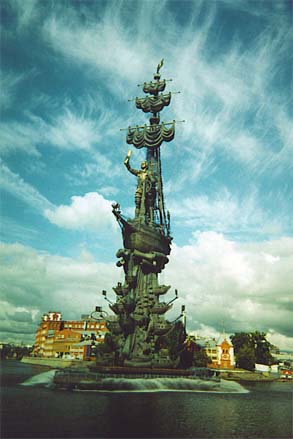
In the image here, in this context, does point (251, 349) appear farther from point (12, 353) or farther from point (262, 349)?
point (12, 353)

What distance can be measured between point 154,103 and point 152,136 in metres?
6.51

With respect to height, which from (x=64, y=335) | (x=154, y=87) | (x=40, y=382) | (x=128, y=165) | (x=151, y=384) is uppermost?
(x=154, y=87)

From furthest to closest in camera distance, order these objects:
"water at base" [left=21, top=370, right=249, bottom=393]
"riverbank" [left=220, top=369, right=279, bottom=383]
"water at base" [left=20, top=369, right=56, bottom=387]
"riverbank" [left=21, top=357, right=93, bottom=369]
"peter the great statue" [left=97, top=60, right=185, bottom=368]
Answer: "riverbank" [left=220, top=369, right=279, bottom=383] → "riverbank" [left=21, top=357, right=93, bottom=369] → "peter the great statue" [left=97, top=60, right=185, bottom=368] → "water at base" [left=20, top=369, right=56, bottom=387] → "water at base" [left=21, top=370, right=249, bottom=393]

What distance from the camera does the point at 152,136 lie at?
61.3 meters

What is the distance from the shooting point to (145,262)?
160 feet

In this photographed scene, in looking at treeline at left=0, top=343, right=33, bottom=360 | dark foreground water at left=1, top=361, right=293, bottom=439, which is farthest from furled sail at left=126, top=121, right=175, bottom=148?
treeline at left=0, top=343, right=33, bottom=360

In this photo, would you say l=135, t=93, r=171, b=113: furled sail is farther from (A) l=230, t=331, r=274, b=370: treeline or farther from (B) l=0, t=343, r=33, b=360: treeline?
(B) l=0, t=343, r=33, b=360: treeline

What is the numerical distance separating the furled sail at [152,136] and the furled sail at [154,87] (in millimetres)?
7125

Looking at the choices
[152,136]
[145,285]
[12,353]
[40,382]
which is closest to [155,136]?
[152,136]

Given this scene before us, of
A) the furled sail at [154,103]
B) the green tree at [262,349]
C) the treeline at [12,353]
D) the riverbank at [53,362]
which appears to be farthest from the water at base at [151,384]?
the treeline at [12,353]

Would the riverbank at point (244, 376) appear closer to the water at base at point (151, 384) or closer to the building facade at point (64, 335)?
the building facade at point (64, 335)

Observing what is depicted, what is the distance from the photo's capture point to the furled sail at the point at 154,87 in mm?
65312

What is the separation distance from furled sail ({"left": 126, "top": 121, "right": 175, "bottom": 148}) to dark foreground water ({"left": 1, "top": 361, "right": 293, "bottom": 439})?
139 feet

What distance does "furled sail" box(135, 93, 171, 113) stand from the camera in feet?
208
